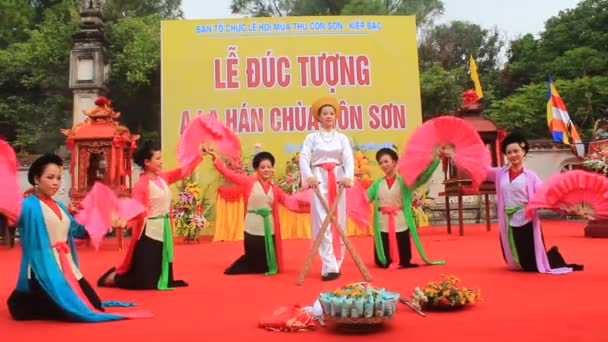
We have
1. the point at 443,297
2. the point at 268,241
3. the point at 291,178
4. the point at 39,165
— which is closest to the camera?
the point at 443,297

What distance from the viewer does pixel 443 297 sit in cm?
274

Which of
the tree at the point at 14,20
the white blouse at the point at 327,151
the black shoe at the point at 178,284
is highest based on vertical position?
the tree at the point at 14,20

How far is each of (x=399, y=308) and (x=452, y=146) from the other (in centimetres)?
190

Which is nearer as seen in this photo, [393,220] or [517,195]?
[517,195]

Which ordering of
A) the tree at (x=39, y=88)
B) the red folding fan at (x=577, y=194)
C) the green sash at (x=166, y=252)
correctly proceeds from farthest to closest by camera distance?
the tree at (x=39, y=88)
the green sash at (x=166, y=252)
the red folding fan at (x=577, y=194)

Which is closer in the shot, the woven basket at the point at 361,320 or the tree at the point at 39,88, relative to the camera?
the woven basket at the point at 361,320

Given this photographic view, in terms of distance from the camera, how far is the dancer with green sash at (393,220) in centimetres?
460

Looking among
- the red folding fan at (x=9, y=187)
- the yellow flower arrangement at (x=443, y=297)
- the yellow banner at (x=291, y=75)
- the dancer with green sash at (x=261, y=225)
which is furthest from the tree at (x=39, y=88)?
the yellow flower arrangement at (x=443, y=297)

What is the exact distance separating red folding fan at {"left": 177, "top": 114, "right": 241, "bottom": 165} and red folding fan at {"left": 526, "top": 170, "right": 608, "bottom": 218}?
2.66 meters

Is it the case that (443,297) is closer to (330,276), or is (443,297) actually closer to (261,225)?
(330,276)

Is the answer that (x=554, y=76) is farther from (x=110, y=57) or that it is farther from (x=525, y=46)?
(x=110, y=57)

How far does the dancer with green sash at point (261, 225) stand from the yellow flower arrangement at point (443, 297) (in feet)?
6.28

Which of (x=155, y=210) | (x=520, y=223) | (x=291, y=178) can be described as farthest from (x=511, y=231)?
(x=291, y=178)

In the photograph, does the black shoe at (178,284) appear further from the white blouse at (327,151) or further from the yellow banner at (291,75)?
the yellow banner at (291,75)
